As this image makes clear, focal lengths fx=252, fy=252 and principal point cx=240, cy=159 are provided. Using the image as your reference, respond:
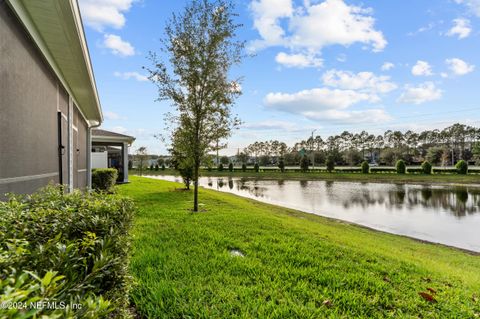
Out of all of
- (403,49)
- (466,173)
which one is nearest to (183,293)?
(403,49)

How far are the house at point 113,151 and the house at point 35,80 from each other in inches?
423

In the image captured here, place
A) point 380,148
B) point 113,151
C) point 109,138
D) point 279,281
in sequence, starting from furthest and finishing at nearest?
point 380,148 → point 113,151 → point 109,138 → point 279,281

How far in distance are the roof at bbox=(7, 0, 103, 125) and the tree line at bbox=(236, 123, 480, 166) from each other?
4663 cm

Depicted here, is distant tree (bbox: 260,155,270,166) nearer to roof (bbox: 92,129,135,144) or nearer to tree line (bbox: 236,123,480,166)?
tree line (bbox: 236,123,480,166)

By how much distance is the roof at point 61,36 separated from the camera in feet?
10.1

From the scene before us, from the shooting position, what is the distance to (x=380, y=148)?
61.7 meters

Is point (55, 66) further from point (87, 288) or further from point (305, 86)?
point (305, 86)

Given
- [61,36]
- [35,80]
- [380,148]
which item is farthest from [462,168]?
[35,80]

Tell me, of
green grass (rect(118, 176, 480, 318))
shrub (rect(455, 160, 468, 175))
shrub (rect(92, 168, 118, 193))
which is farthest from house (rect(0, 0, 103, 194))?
shrub (rect(455, 160, 468, 175))

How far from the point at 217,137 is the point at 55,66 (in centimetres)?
438

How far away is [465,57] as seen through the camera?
13164 mm

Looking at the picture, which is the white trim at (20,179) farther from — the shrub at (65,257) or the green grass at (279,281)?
A: the green grass at (279,281)

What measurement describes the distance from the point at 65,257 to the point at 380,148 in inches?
2757

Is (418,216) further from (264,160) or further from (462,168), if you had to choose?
(264,160)
